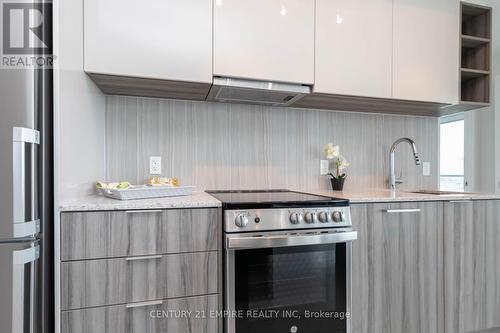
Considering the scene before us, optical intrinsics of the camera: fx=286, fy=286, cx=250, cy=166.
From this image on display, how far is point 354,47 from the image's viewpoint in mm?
1844

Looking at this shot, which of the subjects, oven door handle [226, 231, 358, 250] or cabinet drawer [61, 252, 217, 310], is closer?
cabinet drawer [61, 252, 217, 310]

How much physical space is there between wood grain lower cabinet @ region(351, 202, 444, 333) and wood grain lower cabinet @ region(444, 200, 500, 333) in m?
0.07

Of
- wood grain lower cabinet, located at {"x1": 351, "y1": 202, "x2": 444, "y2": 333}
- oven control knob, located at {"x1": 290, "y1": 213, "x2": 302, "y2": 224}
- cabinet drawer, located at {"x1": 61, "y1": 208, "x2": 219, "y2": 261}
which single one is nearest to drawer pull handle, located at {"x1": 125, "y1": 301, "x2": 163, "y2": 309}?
cabinet drawer, located at {"x1": 61, "y1": 208, "x2": 219, "y2": 261}

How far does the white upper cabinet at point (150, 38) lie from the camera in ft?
4.71

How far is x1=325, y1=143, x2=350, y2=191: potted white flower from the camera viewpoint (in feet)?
7.02

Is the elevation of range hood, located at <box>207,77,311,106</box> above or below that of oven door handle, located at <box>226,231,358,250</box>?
above

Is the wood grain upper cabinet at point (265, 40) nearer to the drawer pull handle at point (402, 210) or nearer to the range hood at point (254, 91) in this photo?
the range hood at point (254, 91)

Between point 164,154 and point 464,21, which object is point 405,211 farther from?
point 464,21

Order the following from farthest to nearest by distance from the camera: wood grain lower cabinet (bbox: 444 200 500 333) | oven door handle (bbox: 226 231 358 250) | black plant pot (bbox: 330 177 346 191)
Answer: black plant pot (bbox: 330 177 346 191) < wood grain lower cabinet (bbox: 444 200 500 333) < oven door handle (bbox: 226 231 358 250)

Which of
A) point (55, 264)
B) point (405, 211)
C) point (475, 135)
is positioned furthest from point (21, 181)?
point (475, 135)

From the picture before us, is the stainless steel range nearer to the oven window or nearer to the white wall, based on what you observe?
the oven window

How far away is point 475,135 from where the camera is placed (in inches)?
155

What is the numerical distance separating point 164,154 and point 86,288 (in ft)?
3.06

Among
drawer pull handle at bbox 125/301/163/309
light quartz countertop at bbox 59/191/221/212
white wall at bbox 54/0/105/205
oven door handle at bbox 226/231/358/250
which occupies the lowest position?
drawer pull handle at bbox 125/301/163/309
